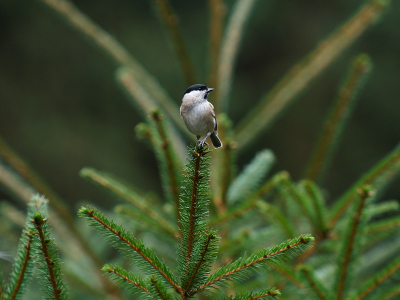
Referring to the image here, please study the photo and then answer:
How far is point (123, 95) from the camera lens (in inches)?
246

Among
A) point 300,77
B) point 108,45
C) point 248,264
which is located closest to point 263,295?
point 248,264

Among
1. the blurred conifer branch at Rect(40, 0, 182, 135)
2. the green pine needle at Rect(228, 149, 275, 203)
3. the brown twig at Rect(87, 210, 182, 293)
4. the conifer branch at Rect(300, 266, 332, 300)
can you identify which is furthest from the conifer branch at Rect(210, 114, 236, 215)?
the brown twig at Rect(87, 210, 182, 293)

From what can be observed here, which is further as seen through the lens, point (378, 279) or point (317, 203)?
point (317, 203)

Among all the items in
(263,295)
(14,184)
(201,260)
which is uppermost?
(14,184)

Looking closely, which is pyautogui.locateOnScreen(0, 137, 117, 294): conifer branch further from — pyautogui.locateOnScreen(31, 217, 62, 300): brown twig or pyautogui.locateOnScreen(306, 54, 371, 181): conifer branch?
pyautogui.locateOnScreen(306, 54, 371, 181): conifer branch

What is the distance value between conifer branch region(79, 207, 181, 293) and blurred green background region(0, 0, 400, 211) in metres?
5.07

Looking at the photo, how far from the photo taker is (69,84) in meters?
6.51

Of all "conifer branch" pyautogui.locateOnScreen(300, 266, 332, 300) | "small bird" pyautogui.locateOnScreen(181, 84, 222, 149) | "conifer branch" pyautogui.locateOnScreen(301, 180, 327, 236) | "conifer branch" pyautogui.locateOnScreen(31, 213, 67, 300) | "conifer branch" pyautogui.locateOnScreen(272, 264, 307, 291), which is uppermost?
"small bird" pyautogui.locateOnScreen(181, 84, 222, 149)

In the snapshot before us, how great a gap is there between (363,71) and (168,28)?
2.89 feet

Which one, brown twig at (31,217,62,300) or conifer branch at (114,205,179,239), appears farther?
conifer branch at (114,205,179,239)

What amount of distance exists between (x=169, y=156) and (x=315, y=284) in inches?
24.3

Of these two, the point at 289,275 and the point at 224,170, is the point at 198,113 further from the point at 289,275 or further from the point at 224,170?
the point at 289,275

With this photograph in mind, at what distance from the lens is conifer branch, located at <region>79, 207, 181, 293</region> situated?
75 centimetres

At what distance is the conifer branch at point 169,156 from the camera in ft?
3.86
